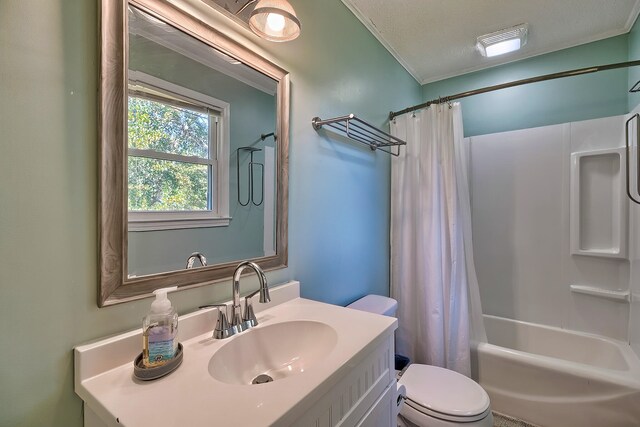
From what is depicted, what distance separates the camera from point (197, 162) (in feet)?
3.02

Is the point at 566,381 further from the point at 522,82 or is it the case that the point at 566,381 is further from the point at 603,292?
the point at 522,82

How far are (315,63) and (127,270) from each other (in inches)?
46.4

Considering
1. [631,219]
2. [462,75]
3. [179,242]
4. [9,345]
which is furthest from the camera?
[462,75]

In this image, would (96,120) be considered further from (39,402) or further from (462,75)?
(462,75)

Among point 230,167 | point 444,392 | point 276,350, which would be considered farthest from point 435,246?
point 230,167

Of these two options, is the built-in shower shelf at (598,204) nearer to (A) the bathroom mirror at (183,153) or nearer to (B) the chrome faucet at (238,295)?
(A) the bathroom mirror at (183,153)

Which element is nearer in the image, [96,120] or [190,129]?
[96,120]

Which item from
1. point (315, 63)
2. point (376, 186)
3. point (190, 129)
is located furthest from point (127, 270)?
point (376, 186)

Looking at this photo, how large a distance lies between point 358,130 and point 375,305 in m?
1.02

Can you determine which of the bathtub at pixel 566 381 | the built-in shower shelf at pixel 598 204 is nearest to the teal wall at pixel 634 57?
the built-in shower shelf at pixel 598 204

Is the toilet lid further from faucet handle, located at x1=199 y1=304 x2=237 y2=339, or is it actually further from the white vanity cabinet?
faucet handle, located at x1=199 y1=304 x2=237 y2=339

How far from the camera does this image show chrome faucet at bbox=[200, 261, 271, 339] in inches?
33.4

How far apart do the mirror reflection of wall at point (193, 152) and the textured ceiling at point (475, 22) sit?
1047 millimetres

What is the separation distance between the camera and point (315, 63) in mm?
1354
